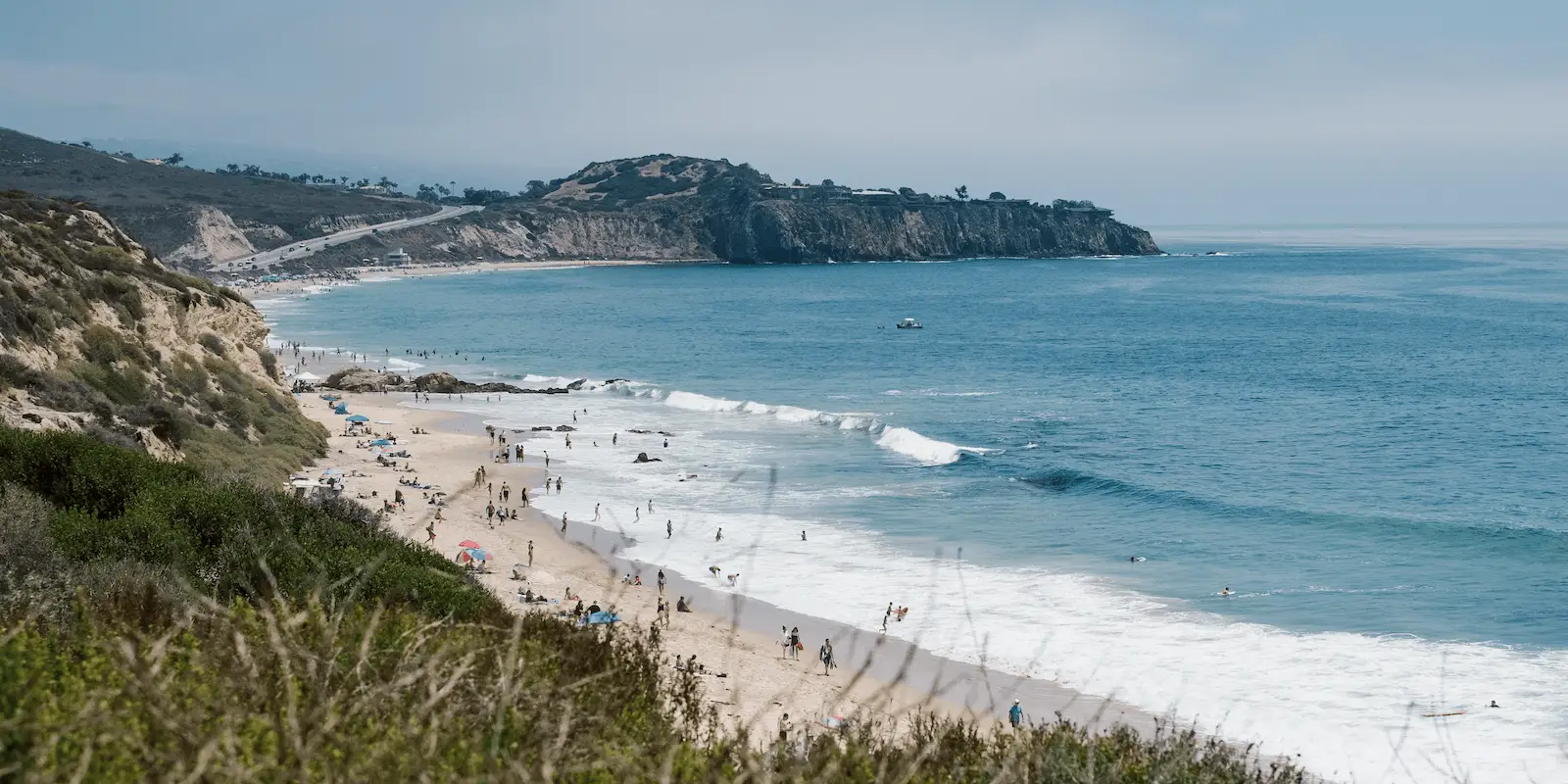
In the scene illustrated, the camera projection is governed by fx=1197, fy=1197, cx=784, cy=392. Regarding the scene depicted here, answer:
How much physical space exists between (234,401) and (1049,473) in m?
27.1

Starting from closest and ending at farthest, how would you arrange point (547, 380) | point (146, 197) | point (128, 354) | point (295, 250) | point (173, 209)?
1. point (128, 354)
2. point (547, 380)
3. point (173, 209)
4. point (295, 250)
5. point (146, 197)

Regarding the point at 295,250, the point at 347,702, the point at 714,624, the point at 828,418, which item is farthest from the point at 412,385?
the point at 295,250

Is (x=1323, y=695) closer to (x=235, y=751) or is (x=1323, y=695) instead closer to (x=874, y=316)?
(x=235, y=751)

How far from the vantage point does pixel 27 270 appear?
3325 cm

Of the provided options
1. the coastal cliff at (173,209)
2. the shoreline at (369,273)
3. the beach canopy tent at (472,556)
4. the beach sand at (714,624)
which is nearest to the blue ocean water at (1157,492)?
the beach sand at (714,624)

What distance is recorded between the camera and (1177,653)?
24.5 metres

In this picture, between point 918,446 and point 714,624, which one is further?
point 918,446

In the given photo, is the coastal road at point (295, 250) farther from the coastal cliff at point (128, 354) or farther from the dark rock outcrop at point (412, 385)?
the coastal cliff at point (128, 354)

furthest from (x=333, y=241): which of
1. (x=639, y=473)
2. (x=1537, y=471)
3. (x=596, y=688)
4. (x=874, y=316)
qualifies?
(x=596, y=688)

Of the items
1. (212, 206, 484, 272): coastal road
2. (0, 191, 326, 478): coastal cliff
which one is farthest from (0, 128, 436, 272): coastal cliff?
(0, 191, 326, 478): coastal cliff

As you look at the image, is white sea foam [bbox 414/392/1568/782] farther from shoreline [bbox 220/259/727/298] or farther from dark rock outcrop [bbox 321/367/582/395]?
shoreline [bbox 220/259/727/298]

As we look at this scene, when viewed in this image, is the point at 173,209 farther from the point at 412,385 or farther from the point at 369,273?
the point at 412,385

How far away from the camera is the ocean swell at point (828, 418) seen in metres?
46.4

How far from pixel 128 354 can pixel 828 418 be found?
29.0m
